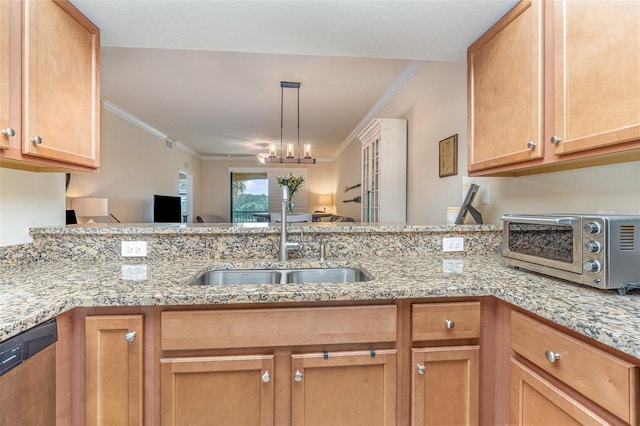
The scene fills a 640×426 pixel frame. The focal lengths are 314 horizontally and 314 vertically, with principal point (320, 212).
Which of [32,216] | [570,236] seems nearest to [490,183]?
[570,236]

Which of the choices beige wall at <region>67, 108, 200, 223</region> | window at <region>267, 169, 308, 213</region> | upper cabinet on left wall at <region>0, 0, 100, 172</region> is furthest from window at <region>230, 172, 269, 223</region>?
upper cabinet on left wall at <region>0, 0, 100, 172</region>

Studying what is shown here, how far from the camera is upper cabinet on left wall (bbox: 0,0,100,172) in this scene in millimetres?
1073

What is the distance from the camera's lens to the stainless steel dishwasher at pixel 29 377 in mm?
758

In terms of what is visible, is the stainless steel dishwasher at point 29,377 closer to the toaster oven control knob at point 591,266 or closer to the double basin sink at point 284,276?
the double basin sink at point 284,276

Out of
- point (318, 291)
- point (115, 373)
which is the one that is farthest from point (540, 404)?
point (115, 373)

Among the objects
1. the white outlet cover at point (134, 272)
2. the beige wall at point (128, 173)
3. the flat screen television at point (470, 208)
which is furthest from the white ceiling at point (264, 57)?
the white outlet cover at point (134, 272)

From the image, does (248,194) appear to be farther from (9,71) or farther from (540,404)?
(540,404)

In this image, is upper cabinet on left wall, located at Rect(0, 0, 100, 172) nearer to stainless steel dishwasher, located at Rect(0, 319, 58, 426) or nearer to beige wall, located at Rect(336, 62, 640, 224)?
stainless steel dishwasher, located at Rect(0, 319, 58, 426)

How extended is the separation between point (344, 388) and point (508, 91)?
1.39m

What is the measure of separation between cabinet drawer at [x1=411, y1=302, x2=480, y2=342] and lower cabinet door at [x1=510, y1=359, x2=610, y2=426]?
6.3 inches

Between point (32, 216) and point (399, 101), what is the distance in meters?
3.43

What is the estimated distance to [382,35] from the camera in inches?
61.3

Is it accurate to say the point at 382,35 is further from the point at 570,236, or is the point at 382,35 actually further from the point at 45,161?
the point at 45,161

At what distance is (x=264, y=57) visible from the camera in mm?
3104
